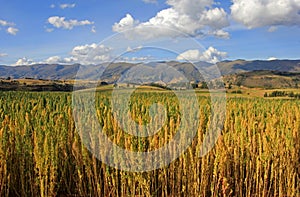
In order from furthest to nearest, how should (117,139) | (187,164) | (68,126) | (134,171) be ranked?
(68,126) → (187,164) → (117,139) → (134,171)

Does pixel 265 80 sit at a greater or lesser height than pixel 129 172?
greater

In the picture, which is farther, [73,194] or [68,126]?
[68,126]

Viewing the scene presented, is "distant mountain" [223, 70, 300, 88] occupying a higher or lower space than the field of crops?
higher

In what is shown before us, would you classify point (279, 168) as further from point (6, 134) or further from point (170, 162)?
point (6, 134)

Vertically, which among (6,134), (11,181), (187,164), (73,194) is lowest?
(73,194)

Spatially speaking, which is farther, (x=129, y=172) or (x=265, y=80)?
(x=265, y=80)

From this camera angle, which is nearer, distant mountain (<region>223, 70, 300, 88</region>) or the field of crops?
the field of crops

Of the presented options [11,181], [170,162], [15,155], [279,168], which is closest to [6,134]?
[15,155]

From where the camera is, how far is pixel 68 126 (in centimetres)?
500

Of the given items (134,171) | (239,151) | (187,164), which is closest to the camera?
(134,171)

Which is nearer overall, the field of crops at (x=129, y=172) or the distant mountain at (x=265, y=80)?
the field of crops at (x=129, y=172)

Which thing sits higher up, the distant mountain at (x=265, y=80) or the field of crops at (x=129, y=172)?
the distant mountain at (x=265, y=80)

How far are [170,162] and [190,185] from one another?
34 cm

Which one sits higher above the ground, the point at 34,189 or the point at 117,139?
the point at 117,139
